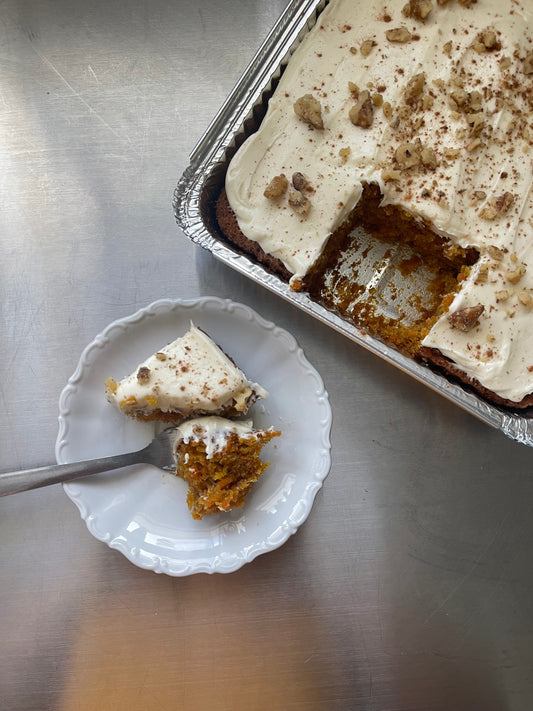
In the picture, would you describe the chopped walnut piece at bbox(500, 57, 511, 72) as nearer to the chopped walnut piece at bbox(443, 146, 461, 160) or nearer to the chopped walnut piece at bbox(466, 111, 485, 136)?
the chopped walnut piece at bbox(466, 111, 485, 136)

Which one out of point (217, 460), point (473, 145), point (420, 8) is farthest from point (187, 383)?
point (420, 8)

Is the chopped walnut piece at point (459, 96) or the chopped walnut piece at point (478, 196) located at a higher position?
the chopped walnut piece at point (459, 96)

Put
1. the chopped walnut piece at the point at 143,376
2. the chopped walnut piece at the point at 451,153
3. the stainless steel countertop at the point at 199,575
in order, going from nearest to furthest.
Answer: the chopped walnut piece at the point at 143,376
the chopped walnut piece at the point at 451,153
the stainless steel countertop at the point at 199,575

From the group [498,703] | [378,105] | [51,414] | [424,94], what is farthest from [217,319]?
[498,703]

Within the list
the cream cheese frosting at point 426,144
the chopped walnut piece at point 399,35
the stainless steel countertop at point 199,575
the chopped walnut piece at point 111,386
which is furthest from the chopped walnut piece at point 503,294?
the chopped walnut piece at point 111,386

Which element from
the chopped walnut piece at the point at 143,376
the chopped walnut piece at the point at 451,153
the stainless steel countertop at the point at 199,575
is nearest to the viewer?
the chopped walnut piece at the point at 143,376

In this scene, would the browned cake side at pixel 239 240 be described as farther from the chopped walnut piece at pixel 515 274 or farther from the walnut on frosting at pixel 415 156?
the chopped walnut piece at pixel 515 274

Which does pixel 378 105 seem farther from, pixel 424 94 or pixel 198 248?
pixel 198 248
